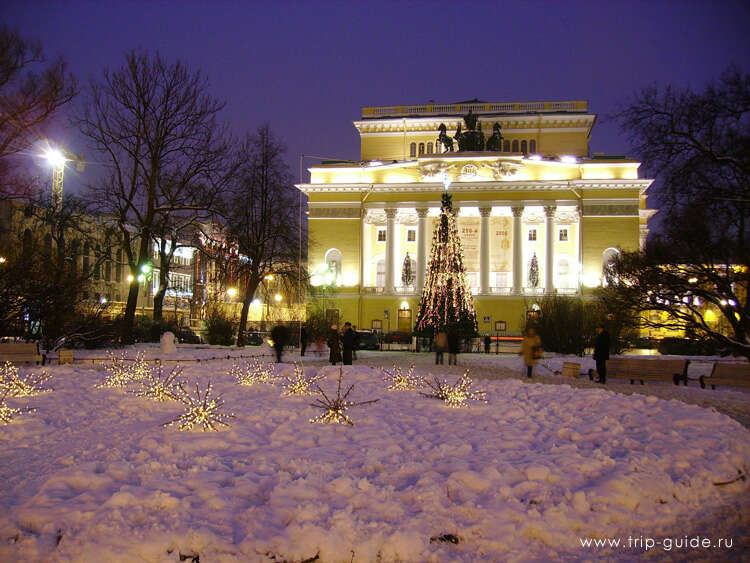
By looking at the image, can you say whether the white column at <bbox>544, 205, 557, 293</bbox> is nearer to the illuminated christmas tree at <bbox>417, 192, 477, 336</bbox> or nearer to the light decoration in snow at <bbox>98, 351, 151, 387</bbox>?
the illuminated christmas tree at <bbox>417, 192, 477, 336</bbox>

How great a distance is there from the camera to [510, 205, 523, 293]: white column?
54.2 meters

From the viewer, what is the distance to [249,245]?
3206 cm

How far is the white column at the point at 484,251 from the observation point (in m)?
54.6

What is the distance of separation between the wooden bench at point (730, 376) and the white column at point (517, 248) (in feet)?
127

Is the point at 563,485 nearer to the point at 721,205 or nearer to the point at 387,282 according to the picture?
the point at 721,205

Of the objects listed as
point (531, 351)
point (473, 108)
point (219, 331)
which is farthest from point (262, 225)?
point (473, 108)

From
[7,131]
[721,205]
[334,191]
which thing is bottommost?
[721,205]

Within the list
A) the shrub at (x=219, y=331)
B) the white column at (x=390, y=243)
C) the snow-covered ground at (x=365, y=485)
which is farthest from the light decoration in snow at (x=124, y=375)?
the white column at (x=390, y=243)

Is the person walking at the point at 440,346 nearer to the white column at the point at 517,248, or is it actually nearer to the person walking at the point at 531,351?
the person walking at the point at 531,351

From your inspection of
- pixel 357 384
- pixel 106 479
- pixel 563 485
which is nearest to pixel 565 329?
pixel 357 384

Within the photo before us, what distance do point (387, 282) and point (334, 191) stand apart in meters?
9.81

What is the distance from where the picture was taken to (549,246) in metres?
54.5

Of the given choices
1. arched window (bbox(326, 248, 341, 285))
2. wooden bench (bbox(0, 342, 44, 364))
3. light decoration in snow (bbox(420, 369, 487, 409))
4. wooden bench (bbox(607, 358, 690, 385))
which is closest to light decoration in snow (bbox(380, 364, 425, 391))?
light decoration in snow (bbox(420, 369, 487, 409))

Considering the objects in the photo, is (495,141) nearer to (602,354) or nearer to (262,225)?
(262,225)
